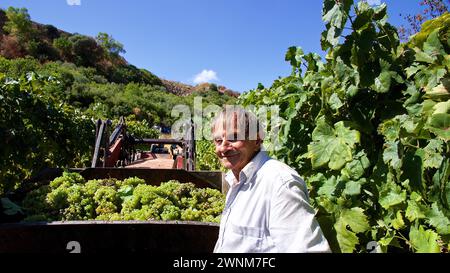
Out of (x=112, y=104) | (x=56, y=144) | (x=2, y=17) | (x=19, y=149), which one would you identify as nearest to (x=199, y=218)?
(x=19, y=149)

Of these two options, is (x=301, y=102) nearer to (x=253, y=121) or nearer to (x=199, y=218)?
(x=253, y=121)

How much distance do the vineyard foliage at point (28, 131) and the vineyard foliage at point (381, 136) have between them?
15.1 feet

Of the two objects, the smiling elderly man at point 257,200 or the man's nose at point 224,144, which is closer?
the smiling elderly man at point 257,200

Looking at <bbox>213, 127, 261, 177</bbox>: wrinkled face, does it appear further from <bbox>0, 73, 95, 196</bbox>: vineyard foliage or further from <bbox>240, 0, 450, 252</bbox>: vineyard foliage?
<bbox>0, 73, 95, 196</bbox>: vineyard foliage

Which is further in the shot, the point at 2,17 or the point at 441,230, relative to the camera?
the point at 2,17

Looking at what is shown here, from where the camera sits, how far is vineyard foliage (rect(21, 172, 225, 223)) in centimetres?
313

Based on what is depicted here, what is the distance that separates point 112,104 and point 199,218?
144ft

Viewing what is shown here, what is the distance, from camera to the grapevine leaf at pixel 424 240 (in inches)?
69.8

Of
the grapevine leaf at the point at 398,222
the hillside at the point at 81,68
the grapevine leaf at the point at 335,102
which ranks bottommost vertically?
the grapevine leaf at the point at 398,222

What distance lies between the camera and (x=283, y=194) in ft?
5.83

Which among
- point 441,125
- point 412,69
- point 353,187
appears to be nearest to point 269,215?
point 353,187

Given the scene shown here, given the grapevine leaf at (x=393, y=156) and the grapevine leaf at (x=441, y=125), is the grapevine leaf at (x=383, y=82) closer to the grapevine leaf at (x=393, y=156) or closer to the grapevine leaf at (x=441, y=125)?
the grapevine leaf at (x=393, y=156)

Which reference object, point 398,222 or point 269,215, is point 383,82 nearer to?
point 398,222

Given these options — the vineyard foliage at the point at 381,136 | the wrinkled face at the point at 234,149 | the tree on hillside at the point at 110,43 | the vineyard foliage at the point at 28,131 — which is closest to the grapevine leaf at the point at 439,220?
the vineyard foliage at the point at 381,136
